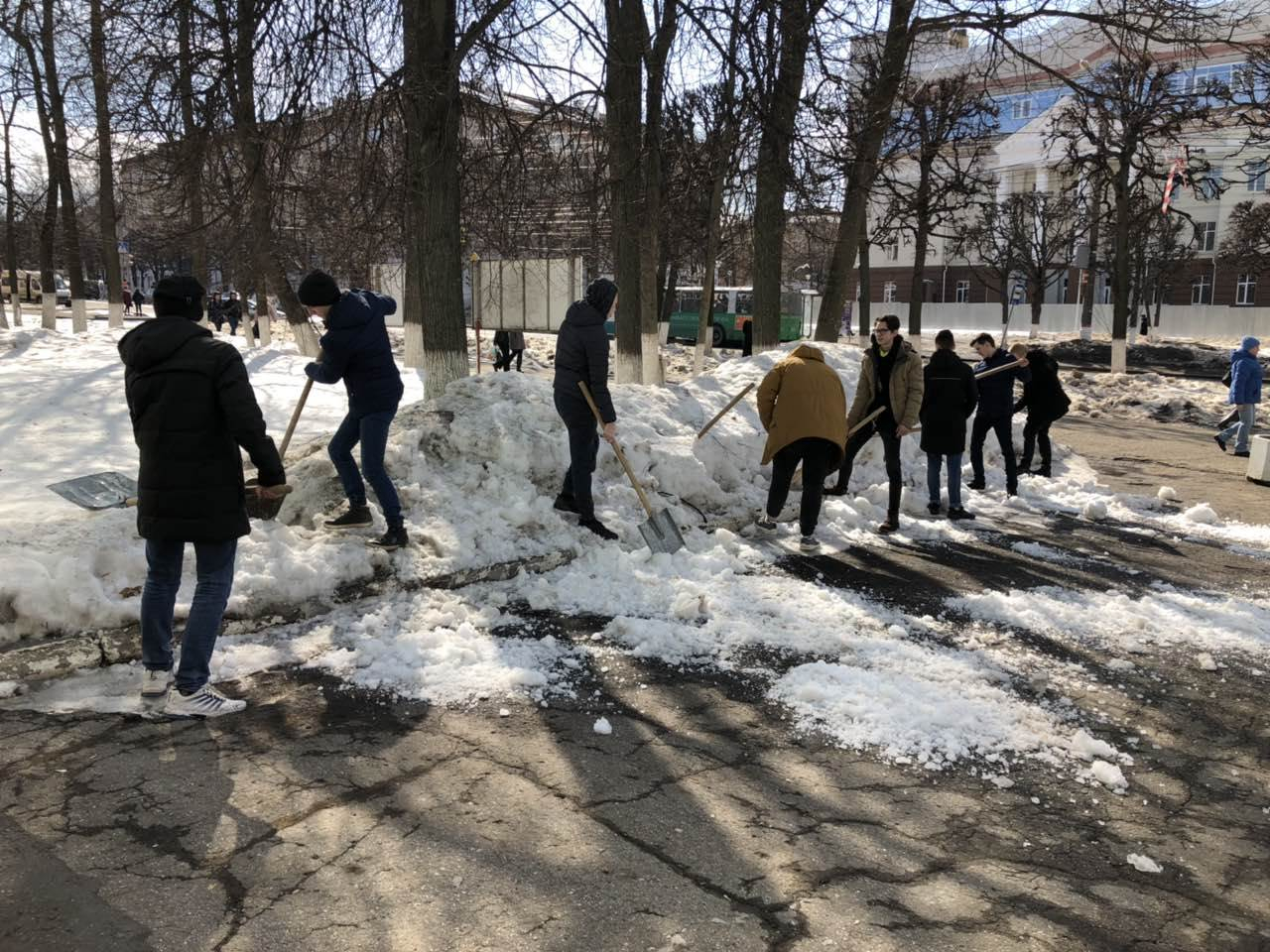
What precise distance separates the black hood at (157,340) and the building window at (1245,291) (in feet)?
177

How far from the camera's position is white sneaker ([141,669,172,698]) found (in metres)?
3.67

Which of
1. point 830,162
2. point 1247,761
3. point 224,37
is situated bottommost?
point 1247,761

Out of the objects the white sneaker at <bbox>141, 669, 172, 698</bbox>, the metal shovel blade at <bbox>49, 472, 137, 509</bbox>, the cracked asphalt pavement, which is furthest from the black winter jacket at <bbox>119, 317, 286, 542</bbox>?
the metal shovel blade at <bbox>49, 472, 137, 509</bbox>

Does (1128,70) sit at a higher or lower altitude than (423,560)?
higher

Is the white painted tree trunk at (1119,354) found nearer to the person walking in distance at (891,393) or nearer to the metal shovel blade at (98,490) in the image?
the person walking in distance at (891,393)

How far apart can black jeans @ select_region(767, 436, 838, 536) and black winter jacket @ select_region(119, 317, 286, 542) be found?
159 inches

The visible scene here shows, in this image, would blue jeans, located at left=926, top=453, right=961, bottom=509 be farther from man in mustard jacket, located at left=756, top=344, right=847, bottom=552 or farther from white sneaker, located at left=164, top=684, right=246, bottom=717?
white sneaker, located at left=164, top=684, right=246, bottom=717

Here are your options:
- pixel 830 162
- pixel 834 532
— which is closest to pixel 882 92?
pixel 830 162

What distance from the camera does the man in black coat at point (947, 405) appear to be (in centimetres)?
770

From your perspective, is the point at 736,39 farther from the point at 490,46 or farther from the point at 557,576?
the point at 557,576

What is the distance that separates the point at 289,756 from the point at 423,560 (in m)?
2.25

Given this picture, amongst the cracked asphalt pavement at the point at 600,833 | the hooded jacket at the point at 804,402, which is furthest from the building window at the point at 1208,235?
the cracked asphalt pavement at the point at 600,833

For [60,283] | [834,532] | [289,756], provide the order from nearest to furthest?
[289,756]
[834,532]
[60,283]

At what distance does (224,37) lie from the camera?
8258 mm
